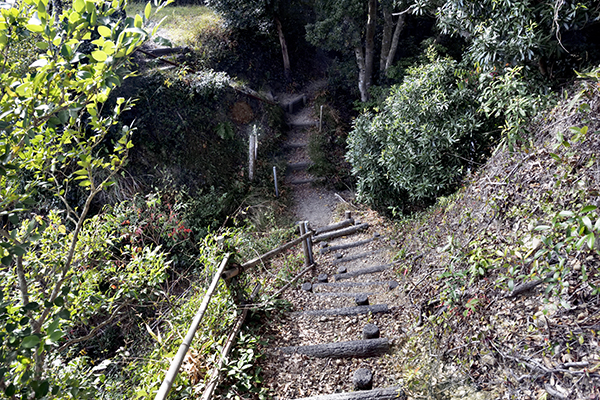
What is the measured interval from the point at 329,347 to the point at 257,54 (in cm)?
1127

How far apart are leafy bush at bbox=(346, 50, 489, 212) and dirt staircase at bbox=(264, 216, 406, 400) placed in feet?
5.15

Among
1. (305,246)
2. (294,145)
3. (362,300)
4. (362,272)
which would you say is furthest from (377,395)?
(294,145)

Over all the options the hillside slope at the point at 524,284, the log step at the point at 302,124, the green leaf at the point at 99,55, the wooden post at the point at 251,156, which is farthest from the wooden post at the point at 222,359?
the log step at the point at 302,124

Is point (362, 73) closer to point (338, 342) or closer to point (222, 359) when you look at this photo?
point (338, 342)

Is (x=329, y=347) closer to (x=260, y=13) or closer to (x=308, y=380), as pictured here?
(x=308, y=380)

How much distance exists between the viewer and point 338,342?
9.26 ft

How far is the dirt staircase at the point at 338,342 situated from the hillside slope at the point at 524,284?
216 mm

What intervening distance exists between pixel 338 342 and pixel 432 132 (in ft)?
12.0

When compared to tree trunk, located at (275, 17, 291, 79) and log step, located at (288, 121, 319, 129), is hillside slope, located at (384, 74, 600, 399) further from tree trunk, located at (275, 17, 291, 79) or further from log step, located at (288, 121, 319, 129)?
tree trunk, located at (275, 17, 291, 79)

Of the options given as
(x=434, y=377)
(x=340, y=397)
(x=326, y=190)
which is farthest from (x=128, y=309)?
(x=326, y=190)

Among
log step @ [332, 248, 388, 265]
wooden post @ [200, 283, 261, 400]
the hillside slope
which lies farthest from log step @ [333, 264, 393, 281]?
wooden post @ [200, 283, 261, 400]

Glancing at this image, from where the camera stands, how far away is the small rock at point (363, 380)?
2416 mm

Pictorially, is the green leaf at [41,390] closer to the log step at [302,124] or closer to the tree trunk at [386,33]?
the tree trunk at [386,33]

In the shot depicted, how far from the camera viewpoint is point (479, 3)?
14.2 feet
